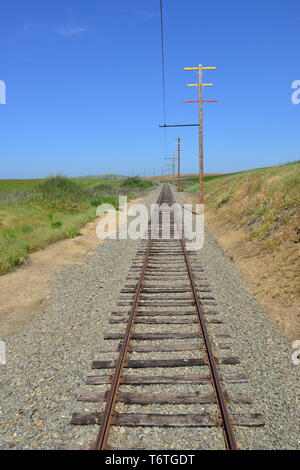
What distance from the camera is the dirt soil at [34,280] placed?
681 centimetres

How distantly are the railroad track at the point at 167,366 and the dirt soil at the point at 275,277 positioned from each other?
1.43m

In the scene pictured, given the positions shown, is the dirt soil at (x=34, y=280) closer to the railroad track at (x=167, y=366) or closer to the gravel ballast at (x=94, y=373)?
the gravel ballast at (x=94, y=373)

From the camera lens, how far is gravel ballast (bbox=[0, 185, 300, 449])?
349cm

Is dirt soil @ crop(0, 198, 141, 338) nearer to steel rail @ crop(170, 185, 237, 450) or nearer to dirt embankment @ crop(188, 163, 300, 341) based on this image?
steel rail @ crop(170, 185, 237, 450)

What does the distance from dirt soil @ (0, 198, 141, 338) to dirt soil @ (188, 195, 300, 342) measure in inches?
Answer: 221

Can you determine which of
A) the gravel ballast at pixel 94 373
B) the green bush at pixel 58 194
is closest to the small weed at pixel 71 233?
the gravel ballast at pixel 94 373

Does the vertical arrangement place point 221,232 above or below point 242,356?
above

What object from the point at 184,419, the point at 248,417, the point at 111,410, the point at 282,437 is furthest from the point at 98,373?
the point at 282,437

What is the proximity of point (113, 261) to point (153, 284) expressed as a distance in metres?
2.99

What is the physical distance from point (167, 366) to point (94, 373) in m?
1.20

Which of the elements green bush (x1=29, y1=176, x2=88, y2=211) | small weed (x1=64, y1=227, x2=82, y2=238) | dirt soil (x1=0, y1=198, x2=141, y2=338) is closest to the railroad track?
dirt soil (x1=0, y1=198, x2=141, y2=338)

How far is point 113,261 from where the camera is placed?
10.9m

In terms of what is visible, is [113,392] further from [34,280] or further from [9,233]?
[9,233]

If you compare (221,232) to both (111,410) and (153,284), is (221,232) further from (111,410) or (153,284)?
(111,410)
